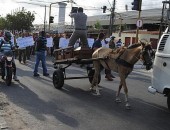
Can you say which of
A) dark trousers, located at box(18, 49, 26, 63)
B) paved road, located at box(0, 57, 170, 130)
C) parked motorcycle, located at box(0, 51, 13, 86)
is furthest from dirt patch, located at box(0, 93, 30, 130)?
dark trousers, located at box(18, 49, 26, 63)

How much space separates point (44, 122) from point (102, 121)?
1237 millimetres

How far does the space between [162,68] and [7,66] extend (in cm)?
568

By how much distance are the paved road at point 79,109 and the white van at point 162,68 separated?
24.2 inches

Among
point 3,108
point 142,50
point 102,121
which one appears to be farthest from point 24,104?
point 142,50

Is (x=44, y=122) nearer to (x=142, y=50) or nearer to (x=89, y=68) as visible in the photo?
(x=142, y=50)

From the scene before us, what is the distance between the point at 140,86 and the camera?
14.5 m

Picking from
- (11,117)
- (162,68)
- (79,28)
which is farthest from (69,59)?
(11,117)

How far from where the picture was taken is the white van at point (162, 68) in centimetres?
924

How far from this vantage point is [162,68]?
369 inches

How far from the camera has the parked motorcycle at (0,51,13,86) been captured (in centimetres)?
1295

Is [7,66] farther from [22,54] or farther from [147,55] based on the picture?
[22,54]

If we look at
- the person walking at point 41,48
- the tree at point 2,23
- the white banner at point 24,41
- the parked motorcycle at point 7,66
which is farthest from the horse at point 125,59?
the tree at point 2,23

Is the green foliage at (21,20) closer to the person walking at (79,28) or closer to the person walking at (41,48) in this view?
the person walking at (41,48)

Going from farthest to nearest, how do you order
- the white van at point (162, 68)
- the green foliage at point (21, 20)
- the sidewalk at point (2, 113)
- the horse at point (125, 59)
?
the green foliage at point (21, 20), the horse at point (125, 59), the white van at point (162, 68), the sidewalk at point (2, 113)
